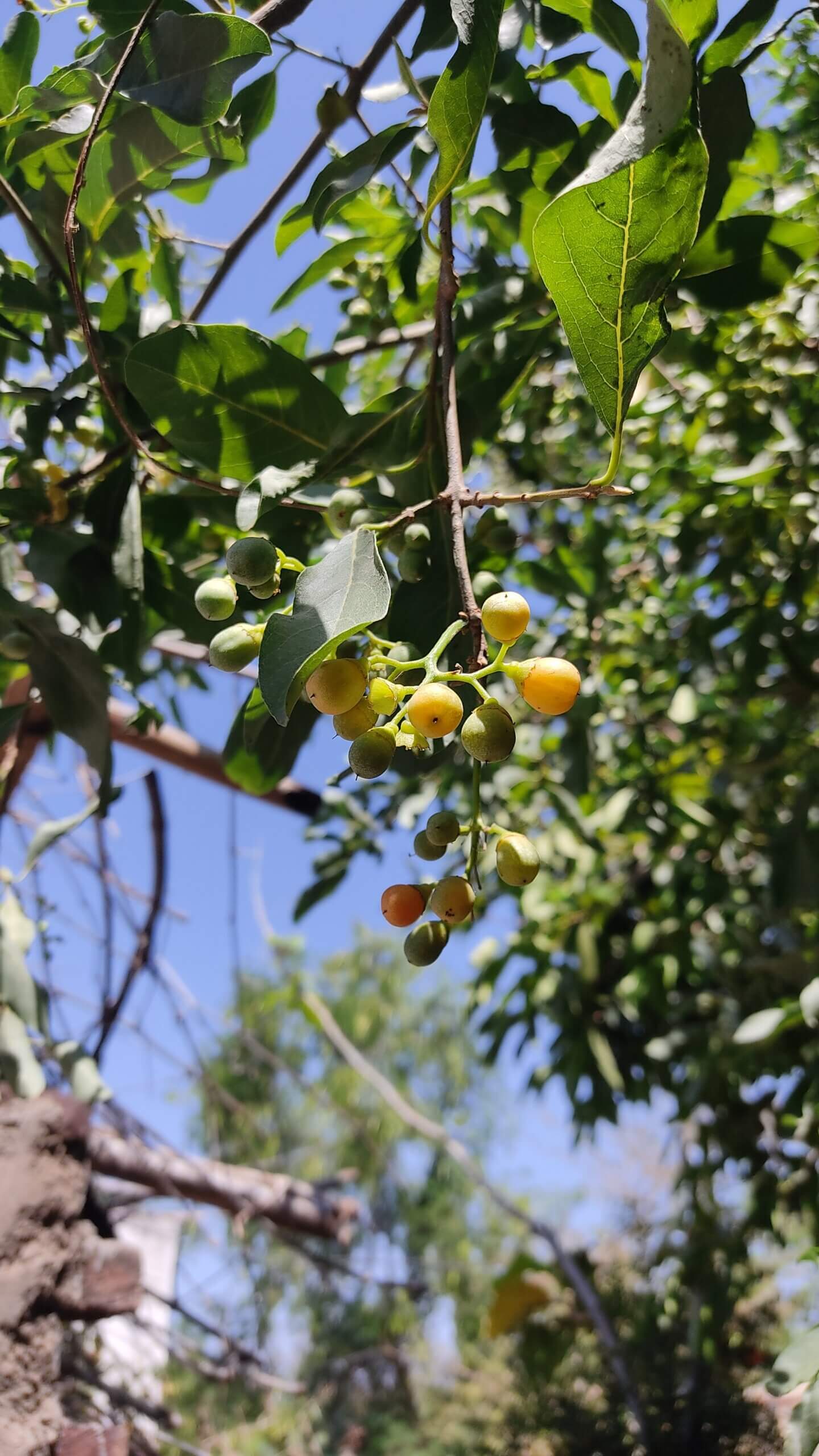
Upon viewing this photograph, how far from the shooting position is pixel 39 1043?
1.59 meters

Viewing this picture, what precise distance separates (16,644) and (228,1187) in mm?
1672

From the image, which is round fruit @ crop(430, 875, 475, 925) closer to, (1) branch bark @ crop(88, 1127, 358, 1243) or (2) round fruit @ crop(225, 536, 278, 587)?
(2) round fruit @ crop(225, 536, 278, 587)

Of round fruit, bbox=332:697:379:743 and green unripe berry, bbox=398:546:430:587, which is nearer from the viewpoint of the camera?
round fruit, bbox=332:697:379:743

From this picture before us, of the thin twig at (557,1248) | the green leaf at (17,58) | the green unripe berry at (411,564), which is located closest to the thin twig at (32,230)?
the green leaf at (17,58)

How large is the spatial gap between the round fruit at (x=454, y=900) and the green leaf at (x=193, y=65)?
0.67 m

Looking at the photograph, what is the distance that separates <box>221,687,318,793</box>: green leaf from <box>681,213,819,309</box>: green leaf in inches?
23.7

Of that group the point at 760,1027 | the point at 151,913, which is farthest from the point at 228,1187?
the point at 760,1027

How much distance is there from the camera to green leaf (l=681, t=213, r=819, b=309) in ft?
3.23

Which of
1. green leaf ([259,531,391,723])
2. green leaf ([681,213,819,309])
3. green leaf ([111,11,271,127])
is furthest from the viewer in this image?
green leaf ([681,213,819,309])

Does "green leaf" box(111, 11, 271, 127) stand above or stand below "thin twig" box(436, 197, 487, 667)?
above

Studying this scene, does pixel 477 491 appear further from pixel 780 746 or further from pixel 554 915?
pixel 554 915

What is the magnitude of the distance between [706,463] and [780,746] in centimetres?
66

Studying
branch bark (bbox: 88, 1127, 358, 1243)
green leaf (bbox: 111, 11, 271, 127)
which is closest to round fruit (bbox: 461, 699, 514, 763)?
green leaf (bbox: 111, 11, 271, 127)

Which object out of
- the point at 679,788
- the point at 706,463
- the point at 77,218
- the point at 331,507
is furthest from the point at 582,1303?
the point at 77,218
